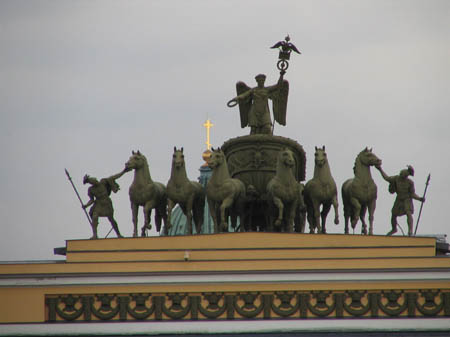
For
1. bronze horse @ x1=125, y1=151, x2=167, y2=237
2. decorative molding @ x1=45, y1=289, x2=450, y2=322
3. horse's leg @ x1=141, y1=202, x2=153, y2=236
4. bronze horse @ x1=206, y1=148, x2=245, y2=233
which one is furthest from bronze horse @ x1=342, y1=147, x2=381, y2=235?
horse's leg @ x1=141, y1=202, x2=153, y2=236

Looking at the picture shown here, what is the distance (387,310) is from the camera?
44562 millimetres

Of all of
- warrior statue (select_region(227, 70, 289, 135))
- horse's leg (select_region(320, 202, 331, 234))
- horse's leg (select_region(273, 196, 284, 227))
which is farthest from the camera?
warrior statue (select_region(227, 70, 289, 135))

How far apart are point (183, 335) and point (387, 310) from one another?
13.5 ft

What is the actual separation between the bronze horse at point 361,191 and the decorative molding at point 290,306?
2145mm

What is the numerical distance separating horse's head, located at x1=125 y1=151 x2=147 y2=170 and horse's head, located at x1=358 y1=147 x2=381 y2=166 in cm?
458

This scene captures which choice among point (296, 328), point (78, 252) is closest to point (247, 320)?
point (296, 328)

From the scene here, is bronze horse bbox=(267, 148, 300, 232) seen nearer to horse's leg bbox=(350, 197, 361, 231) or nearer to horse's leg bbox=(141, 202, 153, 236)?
horse's leg bbox=(350, 197, 361, 231)

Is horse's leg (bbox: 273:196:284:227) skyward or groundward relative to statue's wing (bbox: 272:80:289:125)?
groundward

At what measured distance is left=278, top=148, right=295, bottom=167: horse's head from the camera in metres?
46.2

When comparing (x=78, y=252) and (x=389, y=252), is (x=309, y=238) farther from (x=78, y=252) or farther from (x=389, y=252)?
(x=78, y=252)

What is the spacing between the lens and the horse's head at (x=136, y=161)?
153 ft

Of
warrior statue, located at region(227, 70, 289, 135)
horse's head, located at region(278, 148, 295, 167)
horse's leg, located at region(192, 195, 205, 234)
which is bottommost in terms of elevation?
horse's leg, located at region(192, 195, 205, 234)

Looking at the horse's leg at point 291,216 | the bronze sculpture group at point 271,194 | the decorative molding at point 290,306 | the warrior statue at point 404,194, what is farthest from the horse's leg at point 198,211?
the warrior statue at point 404,194

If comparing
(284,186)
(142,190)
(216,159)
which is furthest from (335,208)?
(142,190)
